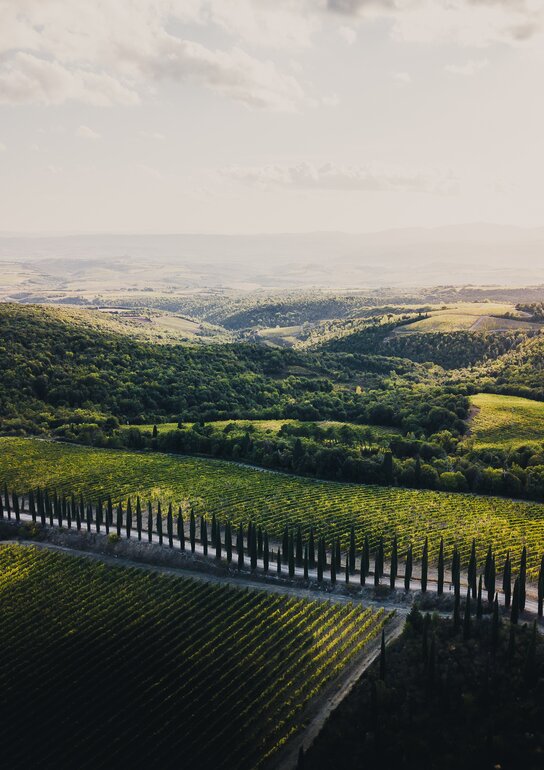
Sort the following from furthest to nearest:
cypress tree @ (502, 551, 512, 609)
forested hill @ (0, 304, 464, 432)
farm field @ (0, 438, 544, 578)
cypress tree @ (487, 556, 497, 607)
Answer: forested hill @ (0, 304, 464, 432) < farm field @ (0, 438, 544, 578) < cypress tree @ (502, 551, 512, 609) < cypress tree @ (487, 556, 497, 607)

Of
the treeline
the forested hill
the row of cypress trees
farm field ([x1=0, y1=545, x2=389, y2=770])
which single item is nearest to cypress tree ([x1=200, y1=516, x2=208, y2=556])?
the row of cypress trees

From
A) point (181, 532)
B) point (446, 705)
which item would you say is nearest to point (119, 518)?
point (181, 532)

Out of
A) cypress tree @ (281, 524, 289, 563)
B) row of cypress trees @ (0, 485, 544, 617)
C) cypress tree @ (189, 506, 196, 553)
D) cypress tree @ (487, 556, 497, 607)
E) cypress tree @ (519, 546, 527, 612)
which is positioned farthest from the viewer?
cypress tree @ (189, 506, 196, 553)

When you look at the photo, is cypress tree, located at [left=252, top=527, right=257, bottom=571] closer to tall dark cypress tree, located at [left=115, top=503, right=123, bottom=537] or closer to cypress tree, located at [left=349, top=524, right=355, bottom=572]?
cypress tree, located at [left=349, top=524, right=355, bottom=572]

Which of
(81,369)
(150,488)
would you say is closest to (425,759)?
(150,488)

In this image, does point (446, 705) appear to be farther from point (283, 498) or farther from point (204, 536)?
point (283, 498)
